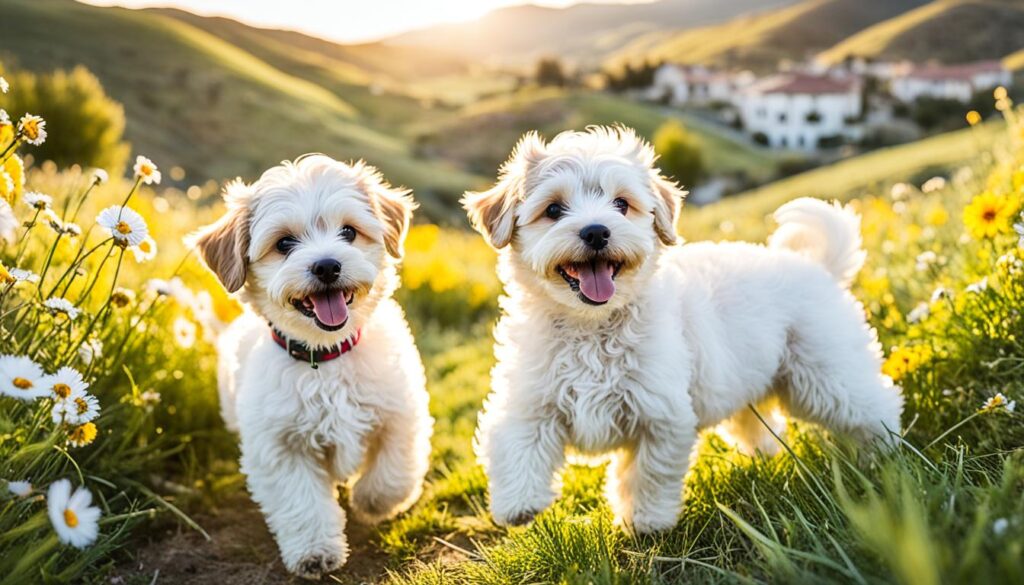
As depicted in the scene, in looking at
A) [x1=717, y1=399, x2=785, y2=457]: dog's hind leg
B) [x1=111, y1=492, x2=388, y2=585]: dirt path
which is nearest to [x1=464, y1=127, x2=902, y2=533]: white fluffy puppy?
[x1=717, y1=399, x2=785, y2=457]: dog's hind leg

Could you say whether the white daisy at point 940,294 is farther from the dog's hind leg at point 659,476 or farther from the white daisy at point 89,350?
the white daisy at point 89,350

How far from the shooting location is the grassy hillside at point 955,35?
115 meters

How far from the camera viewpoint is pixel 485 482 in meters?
4.60

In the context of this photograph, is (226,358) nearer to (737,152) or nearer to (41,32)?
(41,32)

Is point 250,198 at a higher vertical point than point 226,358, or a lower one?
higher

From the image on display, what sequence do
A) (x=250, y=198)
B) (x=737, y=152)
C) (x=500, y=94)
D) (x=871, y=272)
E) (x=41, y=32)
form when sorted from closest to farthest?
(x=250, y=198)
(x=871, y=272)
(x=41, y=32)
(x=737, y=152)
(x=500, y=94)

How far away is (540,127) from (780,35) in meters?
107

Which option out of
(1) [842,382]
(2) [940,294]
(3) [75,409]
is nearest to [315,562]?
(3) [75,409]

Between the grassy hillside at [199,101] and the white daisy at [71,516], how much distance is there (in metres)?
35.3

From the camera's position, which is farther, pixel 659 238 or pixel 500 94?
pixel 500 94

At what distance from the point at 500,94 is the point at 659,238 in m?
81.3

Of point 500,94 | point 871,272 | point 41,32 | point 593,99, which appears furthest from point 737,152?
point 871,272

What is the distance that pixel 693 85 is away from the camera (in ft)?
339

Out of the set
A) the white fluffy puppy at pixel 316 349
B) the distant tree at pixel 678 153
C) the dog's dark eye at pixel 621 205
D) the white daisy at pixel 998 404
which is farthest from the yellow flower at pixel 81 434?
the distant tree at pixel 678 153
